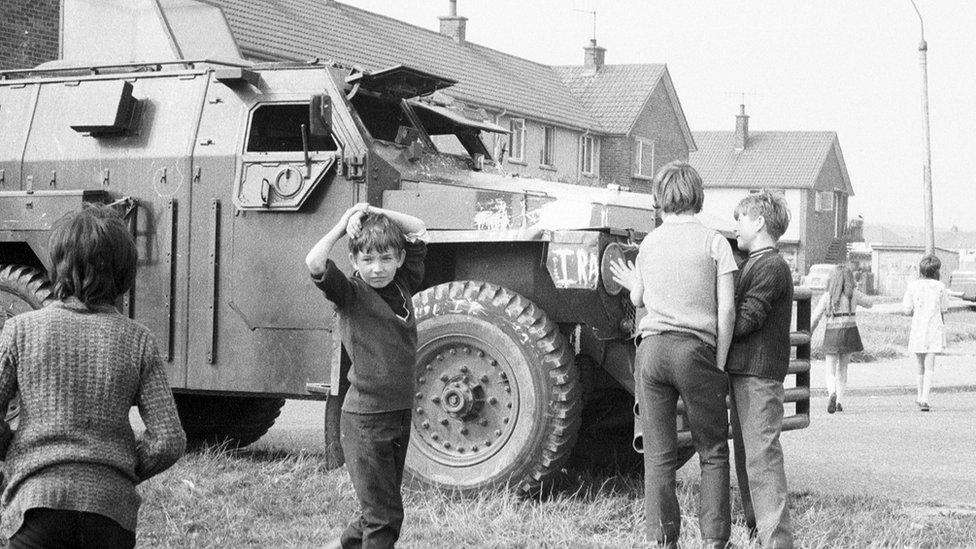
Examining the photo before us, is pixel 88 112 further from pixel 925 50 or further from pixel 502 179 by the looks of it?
pixel 925 50

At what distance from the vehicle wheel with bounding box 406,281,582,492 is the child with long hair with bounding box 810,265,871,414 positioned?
641 centimetres

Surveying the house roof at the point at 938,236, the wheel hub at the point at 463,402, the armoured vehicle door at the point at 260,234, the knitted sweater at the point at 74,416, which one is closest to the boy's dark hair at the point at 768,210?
the wheel hub at the point at 463,402

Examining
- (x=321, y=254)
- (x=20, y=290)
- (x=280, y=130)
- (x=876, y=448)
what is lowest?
(x=876, y=448)

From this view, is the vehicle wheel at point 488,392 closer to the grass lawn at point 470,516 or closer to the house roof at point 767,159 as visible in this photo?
the grass lawn at point 470,516

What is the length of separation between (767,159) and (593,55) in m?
23.1

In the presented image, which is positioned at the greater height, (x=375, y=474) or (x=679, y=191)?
(x=679, y=191)

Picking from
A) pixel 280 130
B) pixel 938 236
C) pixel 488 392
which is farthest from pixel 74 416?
pixel 938 236

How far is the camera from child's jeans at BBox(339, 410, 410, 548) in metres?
4.98

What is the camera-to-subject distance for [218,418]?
9.27m

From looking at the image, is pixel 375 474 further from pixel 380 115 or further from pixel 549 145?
pixel 549 145

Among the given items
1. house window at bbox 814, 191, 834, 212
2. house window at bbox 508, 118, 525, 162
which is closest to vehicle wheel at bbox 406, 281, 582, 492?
house window at bbox 508, 118, 525, 162

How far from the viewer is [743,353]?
577cm

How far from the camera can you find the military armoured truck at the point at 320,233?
689 centimetres

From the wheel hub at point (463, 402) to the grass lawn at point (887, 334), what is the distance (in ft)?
35.6
